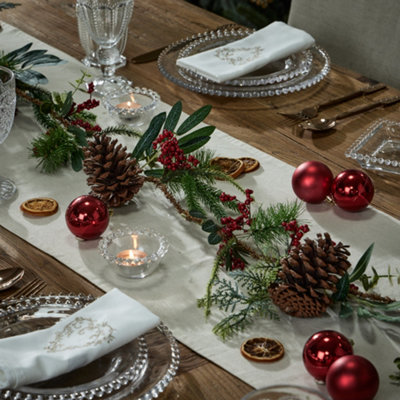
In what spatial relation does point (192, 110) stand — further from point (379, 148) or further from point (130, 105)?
point (379, 148)

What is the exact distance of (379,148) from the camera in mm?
1219

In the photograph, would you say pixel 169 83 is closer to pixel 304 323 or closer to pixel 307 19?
pixel 307 19

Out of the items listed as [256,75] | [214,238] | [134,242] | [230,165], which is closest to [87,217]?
[134,242]

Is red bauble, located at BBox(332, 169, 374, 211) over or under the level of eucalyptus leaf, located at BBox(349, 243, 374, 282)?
under

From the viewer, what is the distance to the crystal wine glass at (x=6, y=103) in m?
1.06

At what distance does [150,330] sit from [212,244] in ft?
0.66

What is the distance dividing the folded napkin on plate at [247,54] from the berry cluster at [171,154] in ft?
1.20

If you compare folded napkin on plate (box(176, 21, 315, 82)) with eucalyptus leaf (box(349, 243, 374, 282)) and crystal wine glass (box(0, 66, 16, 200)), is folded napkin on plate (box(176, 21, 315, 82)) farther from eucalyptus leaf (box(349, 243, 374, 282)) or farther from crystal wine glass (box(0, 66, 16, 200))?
eucalyptus leaf (box(349, 243, 374, 282))

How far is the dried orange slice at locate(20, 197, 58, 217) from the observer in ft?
3.53

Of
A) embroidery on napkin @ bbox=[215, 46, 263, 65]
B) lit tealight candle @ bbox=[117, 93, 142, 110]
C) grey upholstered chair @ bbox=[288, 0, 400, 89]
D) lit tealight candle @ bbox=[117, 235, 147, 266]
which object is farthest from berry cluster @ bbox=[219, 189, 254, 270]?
Answer: grey upholstered chair @ bbox=[288, 0, 400, 89]

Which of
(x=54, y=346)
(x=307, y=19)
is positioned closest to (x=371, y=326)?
(x=54, y=346)

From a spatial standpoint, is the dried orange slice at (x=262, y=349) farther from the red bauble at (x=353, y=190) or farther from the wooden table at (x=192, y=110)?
the red bauble at (x=353, y=190)

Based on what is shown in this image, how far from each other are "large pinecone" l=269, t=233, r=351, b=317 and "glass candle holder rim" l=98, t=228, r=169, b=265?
0.17 meters

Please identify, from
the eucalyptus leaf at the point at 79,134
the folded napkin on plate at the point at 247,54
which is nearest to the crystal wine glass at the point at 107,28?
the folded napkin on plate at the point at 247,54
